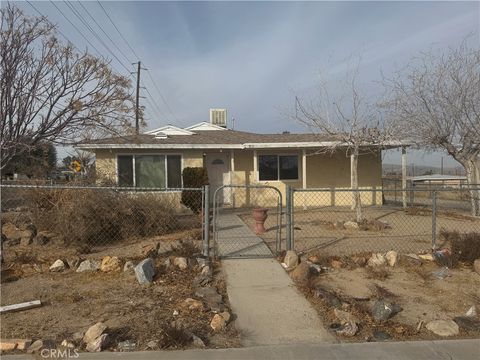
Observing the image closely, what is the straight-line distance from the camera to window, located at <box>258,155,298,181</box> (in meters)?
19.7

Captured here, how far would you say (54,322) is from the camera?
17.9 feet

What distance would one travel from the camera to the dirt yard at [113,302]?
16.6ft

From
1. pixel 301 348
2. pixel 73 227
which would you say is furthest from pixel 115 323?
pixel 73 227

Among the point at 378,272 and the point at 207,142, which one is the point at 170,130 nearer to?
the point at 207,142

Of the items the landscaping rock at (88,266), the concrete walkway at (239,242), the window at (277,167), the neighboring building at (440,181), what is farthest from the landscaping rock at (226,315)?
the neighboring building at (440,181)

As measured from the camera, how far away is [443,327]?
5273 millimetres

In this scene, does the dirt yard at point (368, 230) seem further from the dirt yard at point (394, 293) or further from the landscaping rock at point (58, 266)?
the landscaping rock at point (58, 266)

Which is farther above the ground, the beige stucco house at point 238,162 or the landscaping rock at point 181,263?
the beige stucco house at point 238,162

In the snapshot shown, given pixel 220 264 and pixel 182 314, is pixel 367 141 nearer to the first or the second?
pixel 220 264

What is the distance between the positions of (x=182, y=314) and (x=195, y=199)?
35.6 ft

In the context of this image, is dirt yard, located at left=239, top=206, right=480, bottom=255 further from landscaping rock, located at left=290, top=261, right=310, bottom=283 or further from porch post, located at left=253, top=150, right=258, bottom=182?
porch post, located at left=253, top=150, right=258, bottom=182

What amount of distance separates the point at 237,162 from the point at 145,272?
13000 mm
